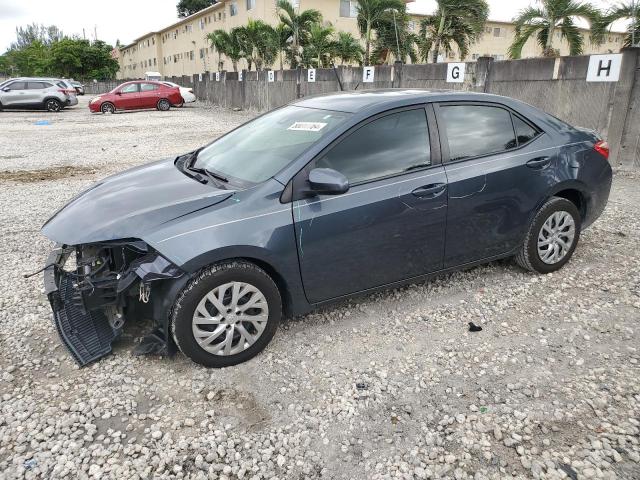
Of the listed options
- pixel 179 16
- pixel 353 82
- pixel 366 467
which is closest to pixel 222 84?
pixel 353 82

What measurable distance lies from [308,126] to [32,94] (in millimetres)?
26714

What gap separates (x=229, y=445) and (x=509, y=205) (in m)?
2.75

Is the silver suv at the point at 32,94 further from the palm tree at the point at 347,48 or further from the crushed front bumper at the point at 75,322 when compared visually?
the crushed front bumper at the point at 75,322

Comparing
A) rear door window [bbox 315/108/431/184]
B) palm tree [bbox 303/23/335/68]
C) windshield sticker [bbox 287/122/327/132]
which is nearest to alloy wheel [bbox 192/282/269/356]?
rear door window [bbox 315/108/431/184]

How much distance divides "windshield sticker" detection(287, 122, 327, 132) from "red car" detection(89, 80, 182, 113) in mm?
23513

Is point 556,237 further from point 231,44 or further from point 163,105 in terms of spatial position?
point 231,44

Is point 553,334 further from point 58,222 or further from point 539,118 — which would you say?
point 58,222

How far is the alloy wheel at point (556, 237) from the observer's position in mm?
4238

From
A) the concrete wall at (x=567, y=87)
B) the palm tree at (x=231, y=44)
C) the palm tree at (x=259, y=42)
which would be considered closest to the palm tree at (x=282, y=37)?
the palm tree at (x=259, y=42)

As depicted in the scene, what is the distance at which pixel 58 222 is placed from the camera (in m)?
3.30

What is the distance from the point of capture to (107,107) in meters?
24.5

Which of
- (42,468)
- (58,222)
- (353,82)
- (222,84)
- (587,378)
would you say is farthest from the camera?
(222,84)

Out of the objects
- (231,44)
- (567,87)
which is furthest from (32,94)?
(567,87)

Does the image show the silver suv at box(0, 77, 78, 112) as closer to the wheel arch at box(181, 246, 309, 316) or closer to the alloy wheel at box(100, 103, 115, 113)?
the alloy wheel at box(100, 103, 115, 113)
